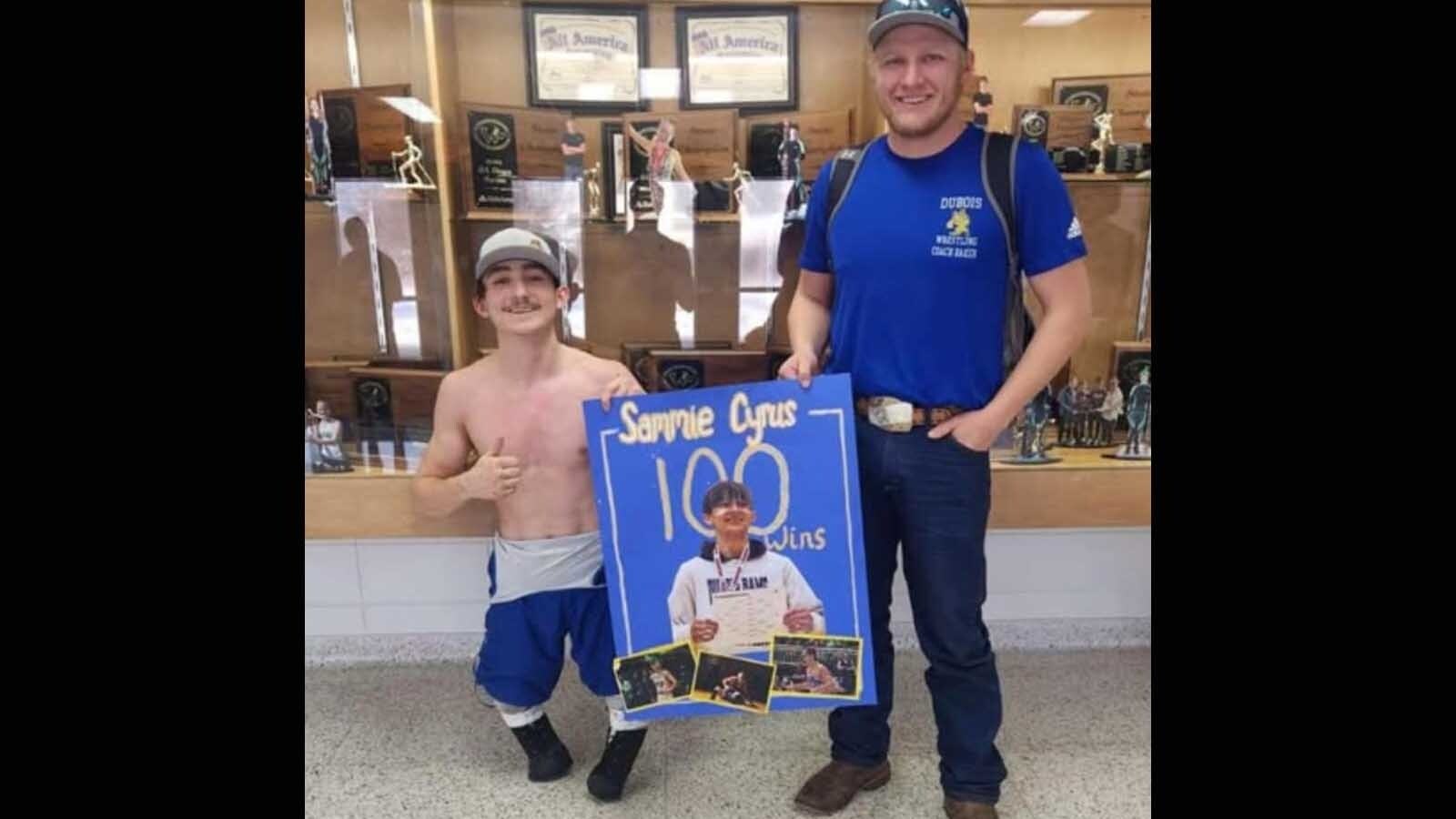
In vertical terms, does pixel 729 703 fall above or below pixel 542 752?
above

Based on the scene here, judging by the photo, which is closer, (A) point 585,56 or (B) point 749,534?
(B) point 749,534

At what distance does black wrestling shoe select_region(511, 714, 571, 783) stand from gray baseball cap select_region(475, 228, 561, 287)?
107 centimetres

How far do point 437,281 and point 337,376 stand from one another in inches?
15.7

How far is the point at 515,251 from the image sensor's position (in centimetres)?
192

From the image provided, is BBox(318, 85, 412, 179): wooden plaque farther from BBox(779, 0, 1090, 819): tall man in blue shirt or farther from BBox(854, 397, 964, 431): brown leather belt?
BBox(854, 397, 964, 431): brown leather belt

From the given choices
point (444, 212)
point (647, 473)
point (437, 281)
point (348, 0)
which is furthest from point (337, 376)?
point (647, 473)

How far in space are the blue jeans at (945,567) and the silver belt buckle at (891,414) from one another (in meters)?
0.02

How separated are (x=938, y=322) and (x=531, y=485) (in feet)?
3.15

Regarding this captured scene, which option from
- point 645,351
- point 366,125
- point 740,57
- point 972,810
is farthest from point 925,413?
point 366,125

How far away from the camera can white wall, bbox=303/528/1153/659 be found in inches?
106

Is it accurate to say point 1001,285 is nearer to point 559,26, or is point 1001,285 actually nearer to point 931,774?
point 931,774

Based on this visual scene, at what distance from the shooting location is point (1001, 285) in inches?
67.9

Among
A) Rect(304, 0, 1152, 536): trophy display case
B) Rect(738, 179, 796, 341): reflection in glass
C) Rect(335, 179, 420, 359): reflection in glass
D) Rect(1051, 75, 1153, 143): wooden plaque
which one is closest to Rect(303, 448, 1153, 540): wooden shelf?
Rect(304, 0, 1152, 536): trophy display case

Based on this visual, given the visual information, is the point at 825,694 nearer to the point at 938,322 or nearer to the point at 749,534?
the point at 749,534
